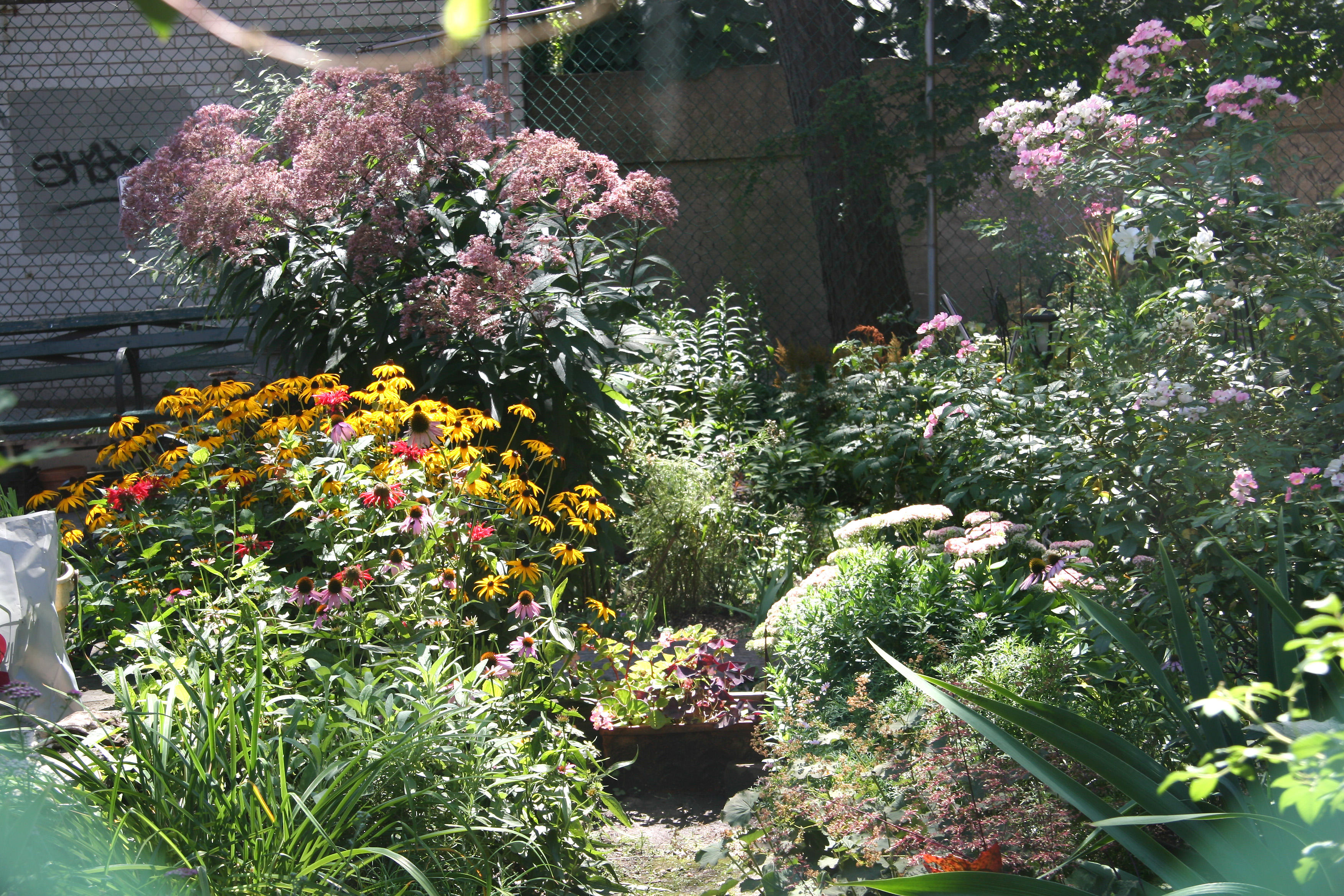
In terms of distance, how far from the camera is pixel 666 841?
2.78 metres

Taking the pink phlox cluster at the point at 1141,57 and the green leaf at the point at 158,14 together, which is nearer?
the green leaf at the point at 158,14

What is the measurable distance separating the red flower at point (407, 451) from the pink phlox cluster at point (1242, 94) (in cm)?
224

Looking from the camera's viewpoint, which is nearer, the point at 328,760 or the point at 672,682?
the point at 328,760

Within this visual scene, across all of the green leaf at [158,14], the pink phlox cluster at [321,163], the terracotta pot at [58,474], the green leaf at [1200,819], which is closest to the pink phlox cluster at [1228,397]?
the green leaf at [1200,819]

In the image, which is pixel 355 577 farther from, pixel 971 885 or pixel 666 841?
pixel 971 885

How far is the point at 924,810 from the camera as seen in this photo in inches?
77.6

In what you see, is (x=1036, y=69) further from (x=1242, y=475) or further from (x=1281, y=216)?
(x=1242, y=475)

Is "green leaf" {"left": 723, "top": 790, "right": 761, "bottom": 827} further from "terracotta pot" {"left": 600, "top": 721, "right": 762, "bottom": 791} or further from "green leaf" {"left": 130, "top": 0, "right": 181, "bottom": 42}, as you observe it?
"green leaf" {"left": 130, "top": 0, "right": 181, "bottom": 42}

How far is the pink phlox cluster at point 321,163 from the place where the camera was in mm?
3506

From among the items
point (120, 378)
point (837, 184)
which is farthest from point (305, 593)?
point (837, 184)

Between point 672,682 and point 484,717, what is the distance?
0.95 metres

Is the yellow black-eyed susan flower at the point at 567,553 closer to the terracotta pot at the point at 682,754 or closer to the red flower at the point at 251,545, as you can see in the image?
the terracotta pot at the point at 682,754

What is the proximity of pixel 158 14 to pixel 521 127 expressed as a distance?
5352 mm

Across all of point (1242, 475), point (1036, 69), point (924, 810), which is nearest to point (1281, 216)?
point (1242, 475)
